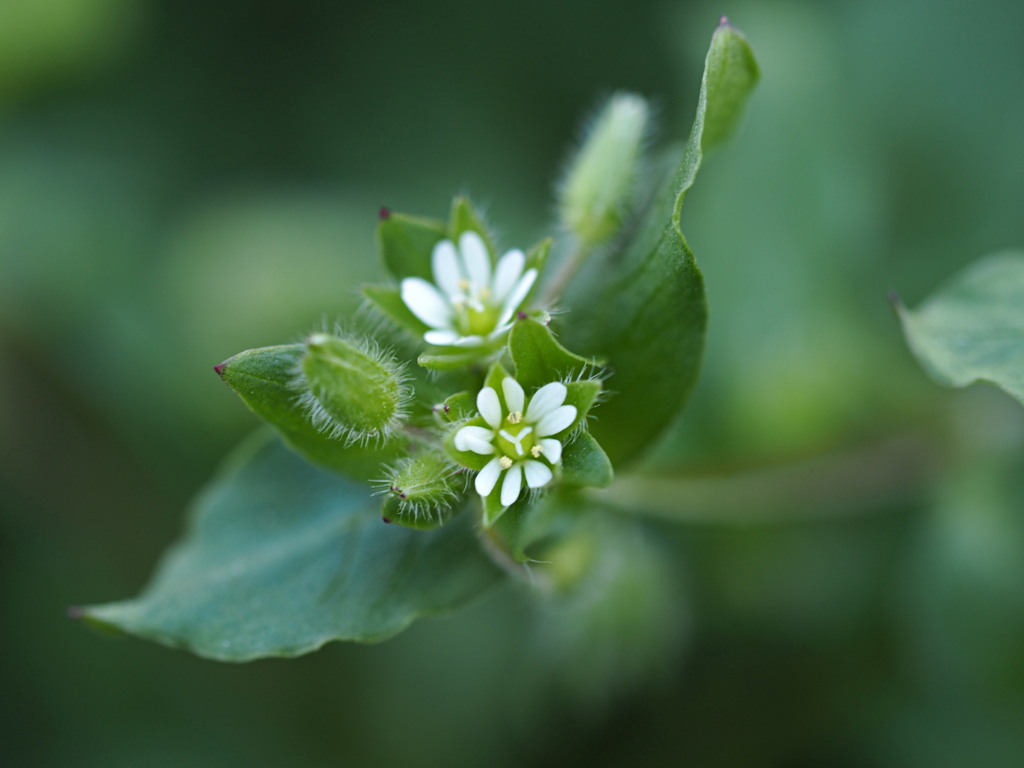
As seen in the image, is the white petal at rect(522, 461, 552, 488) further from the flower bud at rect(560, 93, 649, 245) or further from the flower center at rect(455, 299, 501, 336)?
the flower bud at rect(560, 93, 649, 245)

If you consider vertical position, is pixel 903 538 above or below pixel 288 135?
below

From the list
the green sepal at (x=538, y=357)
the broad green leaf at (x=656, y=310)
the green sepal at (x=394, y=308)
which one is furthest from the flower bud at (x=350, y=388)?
the broad green leaf at (x=656, y=310)

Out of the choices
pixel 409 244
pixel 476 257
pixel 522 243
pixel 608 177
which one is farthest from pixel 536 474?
pixel 522 243

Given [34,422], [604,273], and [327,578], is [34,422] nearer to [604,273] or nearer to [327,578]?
[327,578]

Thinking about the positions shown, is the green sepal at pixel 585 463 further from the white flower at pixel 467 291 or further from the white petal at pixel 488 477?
the white flower at pixel 467 291

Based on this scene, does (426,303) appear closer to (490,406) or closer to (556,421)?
(490,406)

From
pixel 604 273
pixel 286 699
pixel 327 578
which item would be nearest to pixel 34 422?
pixel 286 699
